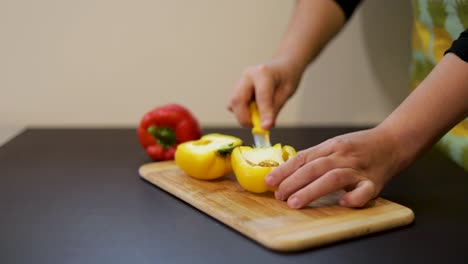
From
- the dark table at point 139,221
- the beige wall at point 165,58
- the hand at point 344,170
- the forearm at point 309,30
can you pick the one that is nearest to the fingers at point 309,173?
the hand at point 344,170

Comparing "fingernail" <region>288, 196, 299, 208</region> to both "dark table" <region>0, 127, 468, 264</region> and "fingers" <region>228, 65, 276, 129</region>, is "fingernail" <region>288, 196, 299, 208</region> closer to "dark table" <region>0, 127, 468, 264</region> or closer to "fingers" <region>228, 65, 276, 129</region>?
"dark table" <region>0, 127, 468, 264</region>

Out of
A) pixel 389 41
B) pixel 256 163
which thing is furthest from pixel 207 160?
pixel 389 41

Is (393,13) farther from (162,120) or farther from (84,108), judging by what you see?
(84,108)

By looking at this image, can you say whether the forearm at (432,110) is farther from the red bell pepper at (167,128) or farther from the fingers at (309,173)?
the red bell pepper at (167,128)

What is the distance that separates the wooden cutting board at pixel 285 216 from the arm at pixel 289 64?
19cm

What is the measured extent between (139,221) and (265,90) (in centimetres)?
38

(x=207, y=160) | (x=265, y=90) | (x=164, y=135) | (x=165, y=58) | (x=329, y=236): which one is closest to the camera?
(x=329, y=236)

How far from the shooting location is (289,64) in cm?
114

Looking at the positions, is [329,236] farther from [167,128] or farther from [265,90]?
[167,128]

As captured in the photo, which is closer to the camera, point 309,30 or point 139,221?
point 139,221

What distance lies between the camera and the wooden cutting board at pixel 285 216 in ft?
2.26

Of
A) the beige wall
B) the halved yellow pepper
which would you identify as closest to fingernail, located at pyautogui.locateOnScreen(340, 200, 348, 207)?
the halved yellow pepper

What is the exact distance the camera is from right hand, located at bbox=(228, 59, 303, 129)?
1.04 metres

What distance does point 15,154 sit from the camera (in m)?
1.14
